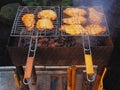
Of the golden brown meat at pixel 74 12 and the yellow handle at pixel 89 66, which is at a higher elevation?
the yellow handle at pixel 89 66

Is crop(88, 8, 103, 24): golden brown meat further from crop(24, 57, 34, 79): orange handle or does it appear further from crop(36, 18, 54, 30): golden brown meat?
crop(24, 57, 34, 79): orange handle

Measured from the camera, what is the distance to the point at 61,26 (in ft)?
11.3

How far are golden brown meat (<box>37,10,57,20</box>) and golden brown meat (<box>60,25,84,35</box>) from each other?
1.07ft

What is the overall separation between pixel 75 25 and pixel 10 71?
5.68 ft

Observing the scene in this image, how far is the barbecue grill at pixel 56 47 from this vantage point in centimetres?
307

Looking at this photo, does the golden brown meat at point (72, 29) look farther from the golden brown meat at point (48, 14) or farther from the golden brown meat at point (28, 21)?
the golden brown meat at point (28, 21)

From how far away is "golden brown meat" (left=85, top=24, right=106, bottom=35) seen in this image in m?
3.35

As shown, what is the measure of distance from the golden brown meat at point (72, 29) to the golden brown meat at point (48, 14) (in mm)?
328

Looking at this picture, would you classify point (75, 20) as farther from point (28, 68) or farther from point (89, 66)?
point (28, 68)

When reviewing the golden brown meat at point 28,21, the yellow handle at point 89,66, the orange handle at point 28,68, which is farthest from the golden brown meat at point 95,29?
the orange handle at point 28,68

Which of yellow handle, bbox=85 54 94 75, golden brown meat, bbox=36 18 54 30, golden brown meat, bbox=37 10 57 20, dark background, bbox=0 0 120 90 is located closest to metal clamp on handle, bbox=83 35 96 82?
yellow handle, bbox=85 54 94 75

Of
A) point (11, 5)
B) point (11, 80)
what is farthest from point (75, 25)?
point (11, 5)

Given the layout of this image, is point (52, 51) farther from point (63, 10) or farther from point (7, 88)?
point (7, 88)

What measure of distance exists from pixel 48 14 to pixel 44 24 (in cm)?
31
